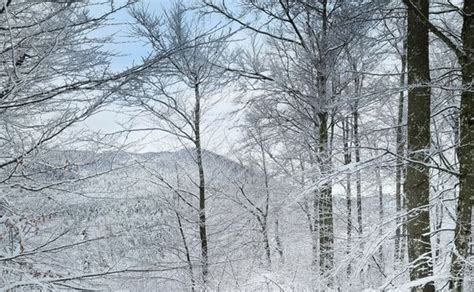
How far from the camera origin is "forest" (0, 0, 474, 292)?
3.40 meters

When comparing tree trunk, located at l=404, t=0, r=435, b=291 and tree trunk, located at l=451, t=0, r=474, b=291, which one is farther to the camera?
tree trunk, located at l=404, t=0, r=435, b=291

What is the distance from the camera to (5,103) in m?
3.12

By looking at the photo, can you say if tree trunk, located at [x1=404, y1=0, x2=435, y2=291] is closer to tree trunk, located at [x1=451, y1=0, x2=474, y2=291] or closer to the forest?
the forest

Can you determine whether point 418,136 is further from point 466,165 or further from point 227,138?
point 227,138

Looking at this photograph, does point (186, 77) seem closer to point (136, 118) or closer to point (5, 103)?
point (136, 118)

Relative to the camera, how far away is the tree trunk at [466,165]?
336cm

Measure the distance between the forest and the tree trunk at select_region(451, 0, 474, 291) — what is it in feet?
0.04

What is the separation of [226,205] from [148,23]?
264 inches

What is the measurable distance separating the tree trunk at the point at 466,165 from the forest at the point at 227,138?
0.04ft

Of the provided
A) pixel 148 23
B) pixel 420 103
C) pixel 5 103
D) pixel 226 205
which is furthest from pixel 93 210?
pixel 226 205

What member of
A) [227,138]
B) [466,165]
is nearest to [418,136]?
[466,165]

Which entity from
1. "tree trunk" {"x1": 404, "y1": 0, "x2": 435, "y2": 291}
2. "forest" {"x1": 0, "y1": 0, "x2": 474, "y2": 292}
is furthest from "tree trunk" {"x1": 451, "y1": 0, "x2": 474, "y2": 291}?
"tree trunk" {"x1": 404, "y1": 0, "x2": 435, "y2": 291}

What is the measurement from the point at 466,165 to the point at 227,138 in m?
7.98

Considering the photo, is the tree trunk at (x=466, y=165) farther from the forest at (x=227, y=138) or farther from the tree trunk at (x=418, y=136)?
the tree trunk at (x=418, y=136)
